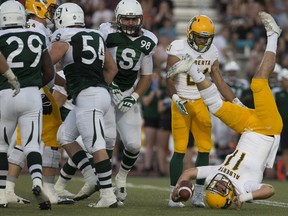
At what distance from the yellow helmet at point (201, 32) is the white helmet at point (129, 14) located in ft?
1.73

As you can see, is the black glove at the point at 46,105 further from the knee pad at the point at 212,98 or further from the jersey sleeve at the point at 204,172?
the jersey sleeve at the point at 204,172

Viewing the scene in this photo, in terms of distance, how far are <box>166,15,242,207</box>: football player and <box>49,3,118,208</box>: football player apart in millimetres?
807

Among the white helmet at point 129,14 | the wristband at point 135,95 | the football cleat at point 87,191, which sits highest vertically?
the white helmet at point 129,14

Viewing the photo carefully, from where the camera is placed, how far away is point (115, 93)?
906cm

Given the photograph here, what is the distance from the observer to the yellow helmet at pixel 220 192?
8.16 meters

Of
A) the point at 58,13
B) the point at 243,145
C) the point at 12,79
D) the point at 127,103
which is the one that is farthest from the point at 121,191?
the point at 12,79

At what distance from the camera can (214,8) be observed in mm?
19109

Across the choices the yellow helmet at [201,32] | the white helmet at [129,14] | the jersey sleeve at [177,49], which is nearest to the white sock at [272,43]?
the yellow helmet at [201,32]

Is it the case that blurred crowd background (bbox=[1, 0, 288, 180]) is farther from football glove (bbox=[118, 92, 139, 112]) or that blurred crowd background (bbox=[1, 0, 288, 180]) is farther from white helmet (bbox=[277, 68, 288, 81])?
football glove (bbox=[118, 92, 139, 112])

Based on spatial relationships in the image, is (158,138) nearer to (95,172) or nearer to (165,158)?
(165,158)

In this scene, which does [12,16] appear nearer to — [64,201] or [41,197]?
[41,197]

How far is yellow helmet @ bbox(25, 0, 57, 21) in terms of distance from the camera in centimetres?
942

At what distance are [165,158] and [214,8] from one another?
17.7 ft

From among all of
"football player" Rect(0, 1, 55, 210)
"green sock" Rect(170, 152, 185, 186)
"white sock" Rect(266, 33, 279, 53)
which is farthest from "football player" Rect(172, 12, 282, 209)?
"football player" Rect(0, 1, 55, 210)
